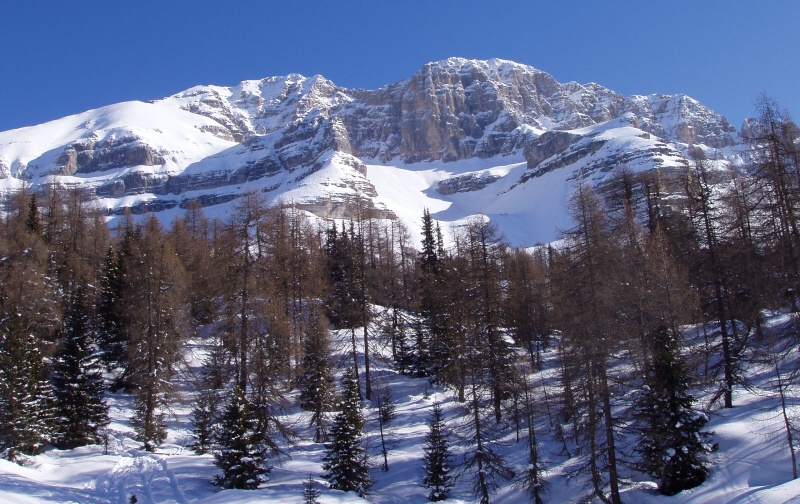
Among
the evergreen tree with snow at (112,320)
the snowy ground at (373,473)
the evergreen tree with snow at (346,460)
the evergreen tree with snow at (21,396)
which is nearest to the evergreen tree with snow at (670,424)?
the snowy ground at (373,473)

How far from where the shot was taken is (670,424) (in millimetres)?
18953

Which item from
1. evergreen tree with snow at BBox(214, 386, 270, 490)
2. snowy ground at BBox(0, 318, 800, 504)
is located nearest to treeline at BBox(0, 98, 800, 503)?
evergreen tree with snow at BBox(214, 386, 270, 490)

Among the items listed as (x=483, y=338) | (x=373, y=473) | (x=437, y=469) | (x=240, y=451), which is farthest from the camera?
(x=373, y=473)

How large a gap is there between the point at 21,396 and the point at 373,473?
50.2 ft

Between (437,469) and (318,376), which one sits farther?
(318,376)

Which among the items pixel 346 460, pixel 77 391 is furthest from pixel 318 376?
pixel 77 391

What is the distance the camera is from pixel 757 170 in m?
15.9

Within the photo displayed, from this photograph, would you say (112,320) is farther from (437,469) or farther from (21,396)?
(437,469)

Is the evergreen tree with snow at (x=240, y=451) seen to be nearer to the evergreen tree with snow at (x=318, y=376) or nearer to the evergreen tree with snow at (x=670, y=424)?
the evergreen tree with snow at (x=318, y=376)

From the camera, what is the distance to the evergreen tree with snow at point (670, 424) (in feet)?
62.1

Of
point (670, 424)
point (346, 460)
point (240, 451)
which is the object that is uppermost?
point (240, 451)

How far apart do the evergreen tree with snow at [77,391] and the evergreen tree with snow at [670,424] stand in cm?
2377

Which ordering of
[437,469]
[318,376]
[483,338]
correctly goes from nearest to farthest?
[437,469], [483,338], [318,376]

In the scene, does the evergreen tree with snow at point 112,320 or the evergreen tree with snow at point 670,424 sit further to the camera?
the evergreen tree with snow at point 112,320
